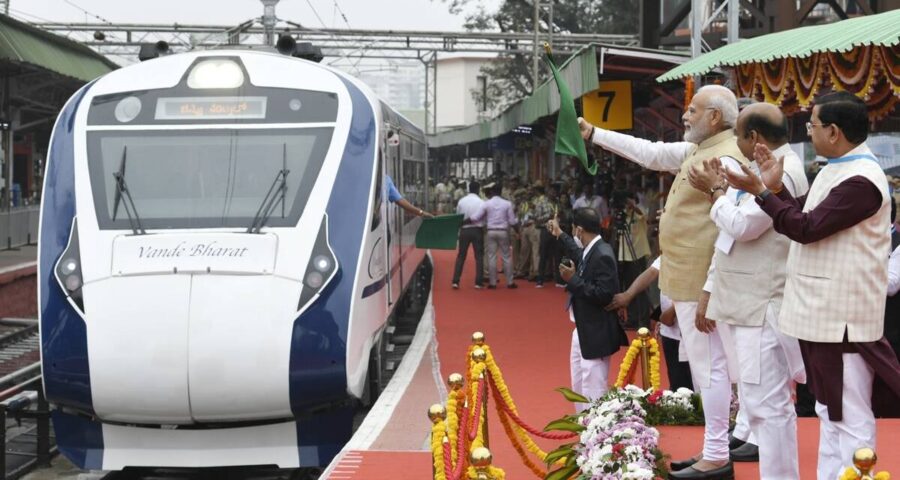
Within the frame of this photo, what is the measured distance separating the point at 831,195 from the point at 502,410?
3.13 m

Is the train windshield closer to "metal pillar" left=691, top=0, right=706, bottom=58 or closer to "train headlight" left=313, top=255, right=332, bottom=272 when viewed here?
"train headlight" left=313, top=255, right=332, bottom=272

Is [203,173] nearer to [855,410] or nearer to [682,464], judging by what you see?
[682,464]

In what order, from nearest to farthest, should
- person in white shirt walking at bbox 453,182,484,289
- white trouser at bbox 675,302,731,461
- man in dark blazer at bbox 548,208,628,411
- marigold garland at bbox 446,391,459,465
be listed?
marigold garland at bbox 446,391,459,465 → white trouser at bbox 675,302,731,461 → man in dark blazer at bbox 548,208,628,411 → person in white shirt walking at bbox 453,182,484,289

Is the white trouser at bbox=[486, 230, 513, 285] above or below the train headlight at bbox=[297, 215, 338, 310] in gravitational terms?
below

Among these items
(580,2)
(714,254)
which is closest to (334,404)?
(714,254)

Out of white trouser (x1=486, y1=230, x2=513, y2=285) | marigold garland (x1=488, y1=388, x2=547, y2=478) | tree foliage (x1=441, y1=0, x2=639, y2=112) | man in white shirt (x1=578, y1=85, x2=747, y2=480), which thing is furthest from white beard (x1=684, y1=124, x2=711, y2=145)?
tree foliage (x1=441, y1=0, x2=639, y2=112)

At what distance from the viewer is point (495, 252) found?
21.7 metres

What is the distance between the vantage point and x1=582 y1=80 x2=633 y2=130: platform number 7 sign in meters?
16.0

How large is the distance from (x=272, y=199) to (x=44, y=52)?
11664mm

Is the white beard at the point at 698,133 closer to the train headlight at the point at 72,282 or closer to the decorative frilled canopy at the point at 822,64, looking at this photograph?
the decorative frilled canopy at the point at 822,64

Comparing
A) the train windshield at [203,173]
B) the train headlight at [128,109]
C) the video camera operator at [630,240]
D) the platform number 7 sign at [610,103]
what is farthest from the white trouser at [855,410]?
the platform number 7 sign at [610,103]

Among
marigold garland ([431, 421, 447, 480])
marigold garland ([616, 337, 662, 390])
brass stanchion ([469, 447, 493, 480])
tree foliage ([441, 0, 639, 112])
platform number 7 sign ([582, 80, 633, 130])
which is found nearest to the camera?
brass stanchion ([469, 447, 493, 480])

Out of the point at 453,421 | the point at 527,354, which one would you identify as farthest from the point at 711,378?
the point at 527,354

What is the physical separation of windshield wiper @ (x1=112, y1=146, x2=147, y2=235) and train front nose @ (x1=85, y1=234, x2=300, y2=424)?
1.66 feet
